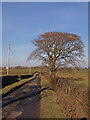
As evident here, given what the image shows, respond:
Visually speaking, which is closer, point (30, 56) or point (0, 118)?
point (0, 118)

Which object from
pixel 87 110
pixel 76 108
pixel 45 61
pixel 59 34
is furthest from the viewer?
pixel 45 61

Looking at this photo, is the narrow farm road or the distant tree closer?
the narrow farm road

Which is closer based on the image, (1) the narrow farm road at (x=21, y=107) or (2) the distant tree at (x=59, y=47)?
(1) the narrow farm road at (x=21, y=107)

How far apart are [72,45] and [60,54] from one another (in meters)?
2.56

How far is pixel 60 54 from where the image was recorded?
23.0m

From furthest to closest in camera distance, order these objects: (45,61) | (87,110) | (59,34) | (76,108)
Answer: (45,61) → (59,34) → (76,108) → (87,110)

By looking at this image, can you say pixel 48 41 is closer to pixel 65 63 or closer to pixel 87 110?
pixel 65 63

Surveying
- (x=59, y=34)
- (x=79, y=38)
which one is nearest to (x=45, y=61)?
(x=59, y=34)

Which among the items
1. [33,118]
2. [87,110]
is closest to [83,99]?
[87,110]

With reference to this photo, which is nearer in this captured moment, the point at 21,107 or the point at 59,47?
the point at 21,107

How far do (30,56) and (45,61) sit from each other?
10.8ft

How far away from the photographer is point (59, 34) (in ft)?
74.3

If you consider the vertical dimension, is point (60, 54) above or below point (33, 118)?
above

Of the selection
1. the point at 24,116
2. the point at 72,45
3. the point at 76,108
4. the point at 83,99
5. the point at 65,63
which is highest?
the point at 72,45
